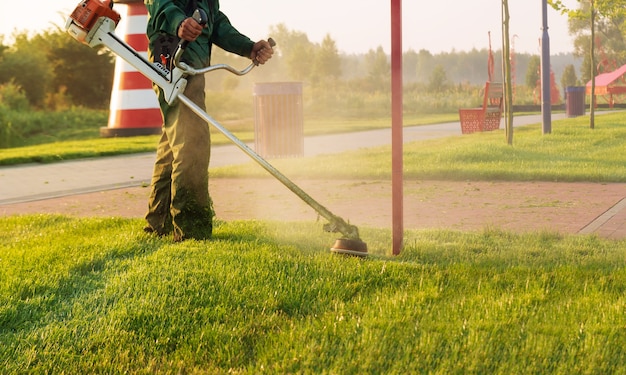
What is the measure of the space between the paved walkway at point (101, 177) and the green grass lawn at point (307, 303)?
115cm

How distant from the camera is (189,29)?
4.53 meters

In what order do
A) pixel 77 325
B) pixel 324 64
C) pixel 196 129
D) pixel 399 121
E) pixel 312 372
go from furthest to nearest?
pixel 324 64 < pixel 196 129 < pixel 399 121 < pixel 77 325 < pixel 312 372

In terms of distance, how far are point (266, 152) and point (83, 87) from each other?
1252 cm

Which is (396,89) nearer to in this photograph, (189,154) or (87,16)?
(189,154)

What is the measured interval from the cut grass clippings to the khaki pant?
22cm

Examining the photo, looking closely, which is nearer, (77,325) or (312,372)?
(312,372)

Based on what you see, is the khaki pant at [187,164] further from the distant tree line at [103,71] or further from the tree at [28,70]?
the tree at [28,70]

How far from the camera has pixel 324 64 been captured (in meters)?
33.2

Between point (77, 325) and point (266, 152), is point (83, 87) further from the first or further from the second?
point (77, 325)

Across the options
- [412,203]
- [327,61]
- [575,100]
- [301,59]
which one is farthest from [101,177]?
[327,61]

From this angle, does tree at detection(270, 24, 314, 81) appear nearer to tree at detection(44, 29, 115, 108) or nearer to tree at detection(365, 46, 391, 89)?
tree at detection(365, 46, 391, 89)

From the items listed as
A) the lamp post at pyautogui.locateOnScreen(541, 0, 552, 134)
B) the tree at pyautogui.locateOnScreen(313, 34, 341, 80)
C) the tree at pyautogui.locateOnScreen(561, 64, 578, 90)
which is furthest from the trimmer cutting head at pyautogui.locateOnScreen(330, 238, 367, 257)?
the tree at pyautogui.locateOnScreen(561, 64, 578, 90)

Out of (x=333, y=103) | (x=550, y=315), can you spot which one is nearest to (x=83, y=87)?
(x=333, y=103)

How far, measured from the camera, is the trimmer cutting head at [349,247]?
15.7ft
